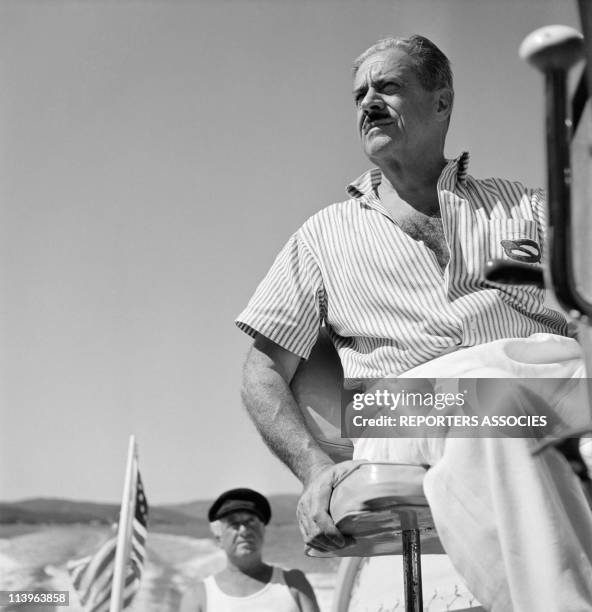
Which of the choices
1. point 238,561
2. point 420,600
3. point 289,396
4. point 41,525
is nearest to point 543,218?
point 289,396

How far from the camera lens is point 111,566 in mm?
2859

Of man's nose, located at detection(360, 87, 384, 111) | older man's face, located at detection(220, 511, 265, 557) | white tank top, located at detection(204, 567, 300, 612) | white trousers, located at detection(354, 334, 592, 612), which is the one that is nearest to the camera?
white trousers, located at detection(354, 334, 592, 612)

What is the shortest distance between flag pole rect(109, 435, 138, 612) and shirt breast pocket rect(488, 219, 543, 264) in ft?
5.19

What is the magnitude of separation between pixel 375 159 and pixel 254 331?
11.4 inches

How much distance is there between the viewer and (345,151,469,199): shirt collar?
1.30 m

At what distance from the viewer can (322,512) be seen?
3.36 ft

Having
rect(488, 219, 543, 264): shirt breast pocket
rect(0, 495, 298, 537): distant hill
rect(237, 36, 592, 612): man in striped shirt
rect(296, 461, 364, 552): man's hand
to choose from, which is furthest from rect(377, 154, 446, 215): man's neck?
rect(0, 495, 298, 537): distant hill

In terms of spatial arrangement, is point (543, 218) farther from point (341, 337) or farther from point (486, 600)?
point (486, 600)

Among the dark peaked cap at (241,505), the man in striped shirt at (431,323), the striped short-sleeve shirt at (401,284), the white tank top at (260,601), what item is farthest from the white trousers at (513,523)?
the dark peaked cap at (241,505)

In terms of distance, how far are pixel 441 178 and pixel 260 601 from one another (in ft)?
4.95

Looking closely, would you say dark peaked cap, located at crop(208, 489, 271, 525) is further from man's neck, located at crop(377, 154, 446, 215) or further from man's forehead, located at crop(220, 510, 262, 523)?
man's neck, located at crop(377, 154, 446, 215)

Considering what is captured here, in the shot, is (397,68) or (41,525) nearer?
(397,68)

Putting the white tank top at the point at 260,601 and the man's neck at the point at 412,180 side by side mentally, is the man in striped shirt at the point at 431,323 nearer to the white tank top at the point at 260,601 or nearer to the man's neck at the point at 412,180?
the man's neck at the point at 412,180

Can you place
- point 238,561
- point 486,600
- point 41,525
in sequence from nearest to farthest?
point 486,600, point 238,561, point 41,525
